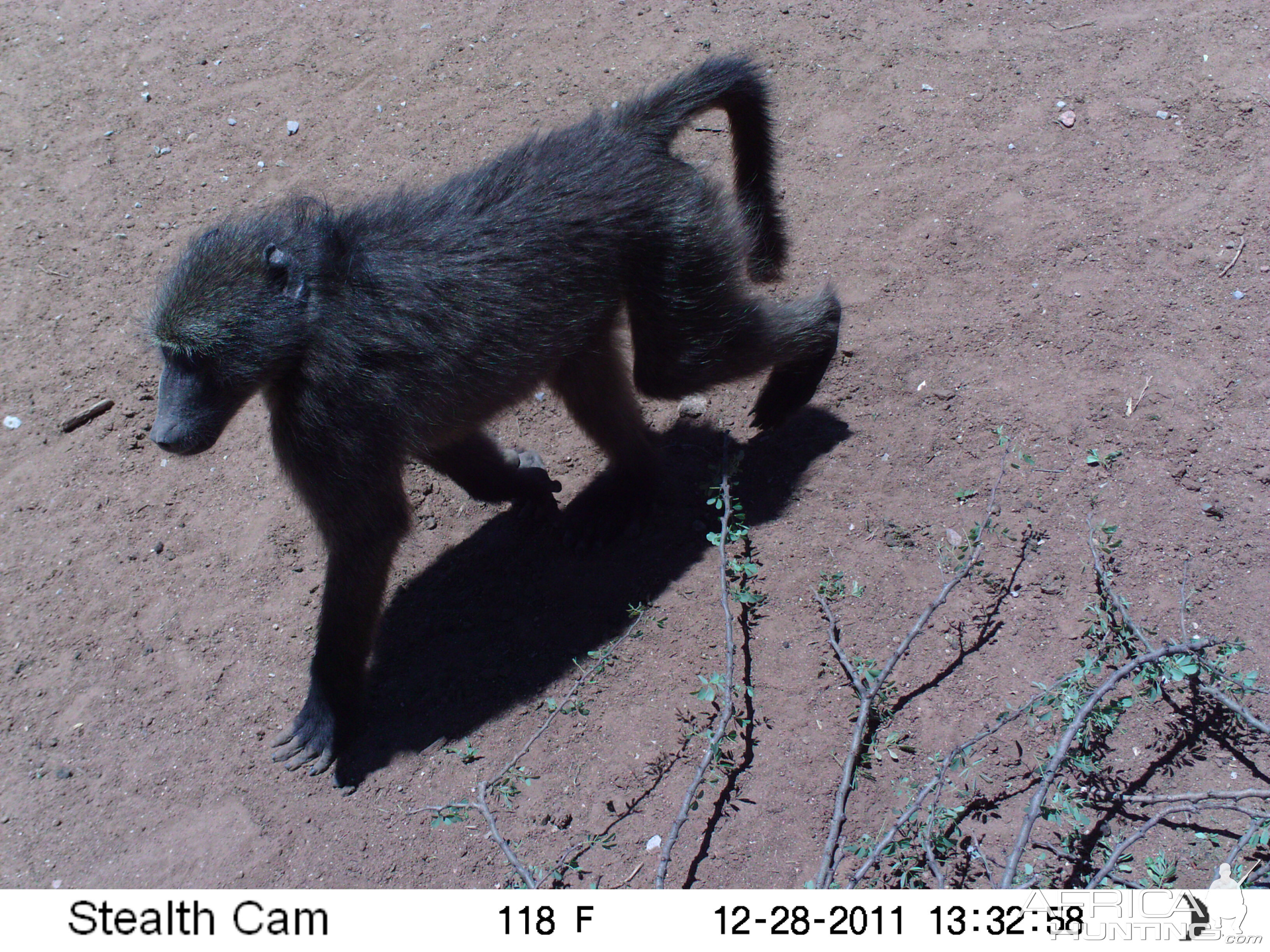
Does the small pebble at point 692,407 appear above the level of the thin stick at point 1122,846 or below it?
below

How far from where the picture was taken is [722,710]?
291 cm

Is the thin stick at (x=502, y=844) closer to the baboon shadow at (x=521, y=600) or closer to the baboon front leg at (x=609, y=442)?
the baboon shadow at (x=521, y=600)

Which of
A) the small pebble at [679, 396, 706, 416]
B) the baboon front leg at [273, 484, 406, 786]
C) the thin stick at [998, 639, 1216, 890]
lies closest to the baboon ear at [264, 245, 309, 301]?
the baboon front leg at [273, 484, 406, 786]

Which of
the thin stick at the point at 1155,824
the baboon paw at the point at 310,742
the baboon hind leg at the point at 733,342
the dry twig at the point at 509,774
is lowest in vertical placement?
the baboon paw at the point at 310,742

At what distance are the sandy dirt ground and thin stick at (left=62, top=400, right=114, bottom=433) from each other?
1.6 inches

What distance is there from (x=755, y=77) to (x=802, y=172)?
3.87 feet

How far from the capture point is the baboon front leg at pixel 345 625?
2.98 m

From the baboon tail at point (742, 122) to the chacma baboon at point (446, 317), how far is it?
11 millimetres

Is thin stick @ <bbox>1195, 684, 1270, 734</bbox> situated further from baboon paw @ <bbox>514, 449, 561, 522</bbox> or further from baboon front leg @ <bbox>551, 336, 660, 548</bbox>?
baboon paw @ <bbox>514, 449, 561, 522</bbox>

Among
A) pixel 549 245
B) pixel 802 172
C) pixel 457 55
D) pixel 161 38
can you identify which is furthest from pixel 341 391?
pixel 161 38

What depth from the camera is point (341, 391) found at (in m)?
2.79

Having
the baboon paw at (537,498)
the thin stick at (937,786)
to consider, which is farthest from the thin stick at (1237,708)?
the baboon paw at (537,498)

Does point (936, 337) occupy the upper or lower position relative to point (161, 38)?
lower

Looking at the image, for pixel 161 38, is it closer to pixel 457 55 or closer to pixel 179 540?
pixel 457 55
